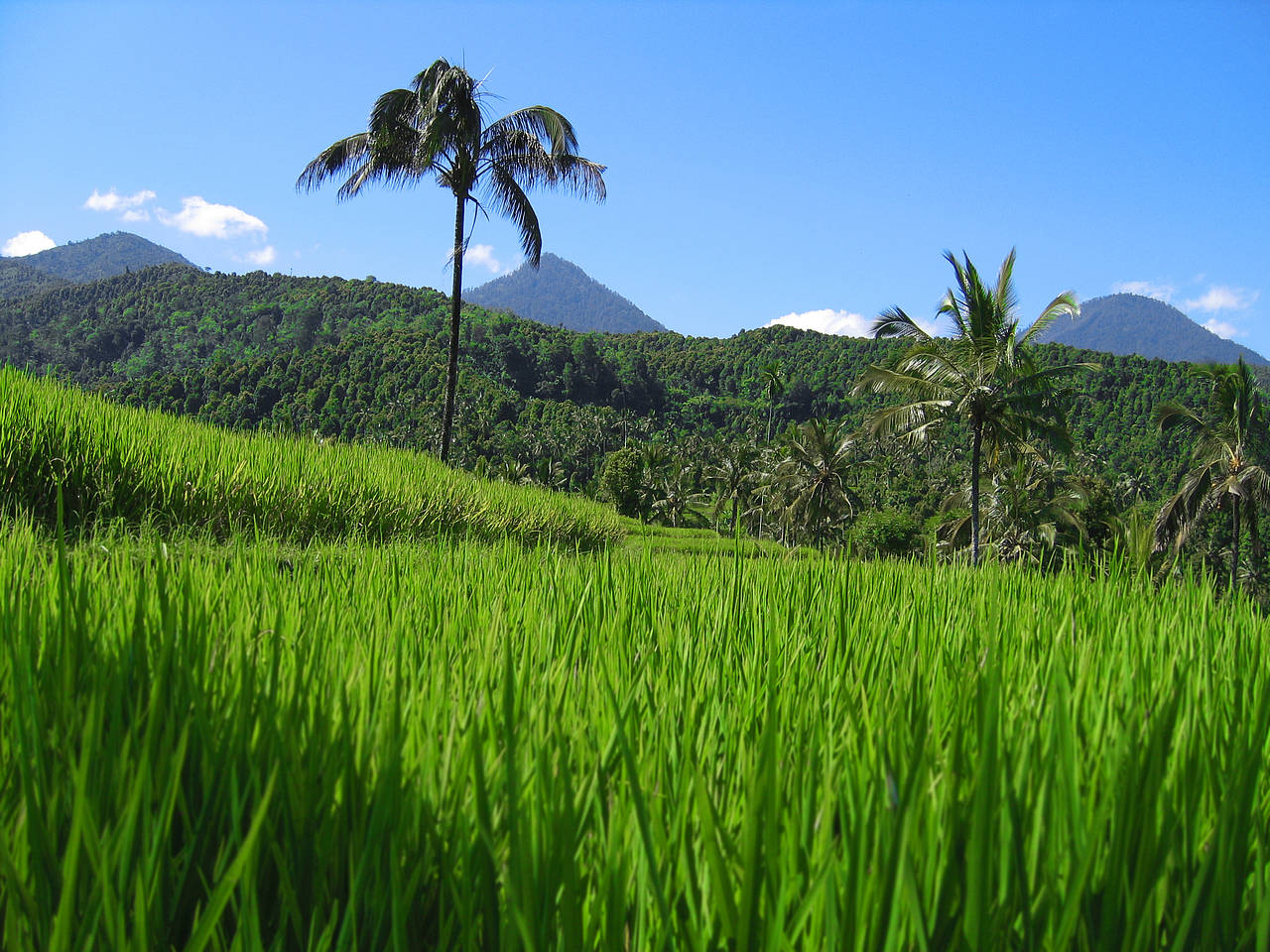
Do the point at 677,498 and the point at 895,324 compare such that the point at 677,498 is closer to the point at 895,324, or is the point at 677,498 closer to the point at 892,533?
the point at 892,533

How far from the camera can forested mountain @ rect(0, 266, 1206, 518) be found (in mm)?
62188

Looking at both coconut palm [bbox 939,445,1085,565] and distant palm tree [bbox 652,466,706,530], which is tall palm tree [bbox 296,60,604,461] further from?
distant palm tree [bbox 652,466,706,530]

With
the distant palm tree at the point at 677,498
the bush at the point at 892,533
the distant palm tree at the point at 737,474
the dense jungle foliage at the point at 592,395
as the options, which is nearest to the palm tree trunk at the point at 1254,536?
the dense jungle foliage at the point at 592,395

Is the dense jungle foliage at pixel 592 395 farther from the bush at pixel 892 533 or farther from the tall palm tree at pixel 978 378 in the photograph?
the tall palm tree at pixel 978 378

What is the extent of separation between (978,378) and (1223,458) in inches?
400

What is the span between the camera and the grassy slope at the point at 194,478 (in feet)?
17.0

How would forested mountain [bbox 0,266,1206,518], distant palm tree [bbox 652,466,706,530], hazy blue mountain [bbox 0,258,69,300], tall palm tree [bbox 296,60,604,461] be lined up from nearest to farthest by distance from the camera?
tall palm tree [bbox 296,60,604,461] → distant palm tree [bbox 652,466,706,530] → forested mountain [bbox 0,266,1206,518] → hazy blue mountain [bbox 0,258,69,300]

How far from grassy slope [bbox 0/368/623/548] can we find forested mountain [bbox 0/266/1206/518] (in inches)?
1683

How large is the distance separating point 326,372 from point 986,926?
73929 millimetres

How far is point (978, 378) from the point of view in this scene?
63.9ft

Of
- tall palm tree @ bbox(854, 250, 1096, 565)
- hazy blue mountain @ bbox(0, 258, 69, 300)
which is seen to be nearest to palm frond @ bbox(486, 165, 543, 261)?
tall palm tree @ bbox(854, 250, 1096, 565)

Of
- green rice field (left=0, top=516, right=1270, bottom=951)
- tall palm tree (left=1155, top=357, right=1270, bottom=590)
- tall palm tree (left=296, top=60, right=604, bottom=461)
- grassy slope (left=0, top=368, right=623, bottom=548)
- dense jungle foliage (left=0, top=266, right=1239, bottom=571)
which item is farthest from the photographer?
dense jungle foliage (left=0, top=266, right=1239, bottom=571)

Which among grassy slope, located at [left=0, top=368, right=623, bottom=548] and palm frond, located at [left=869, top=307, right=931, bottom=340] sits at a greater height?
palm frond, located at [left=869, top=307, right=931, bottom=340]

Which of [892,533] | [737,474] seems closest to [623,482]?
[737,474]
